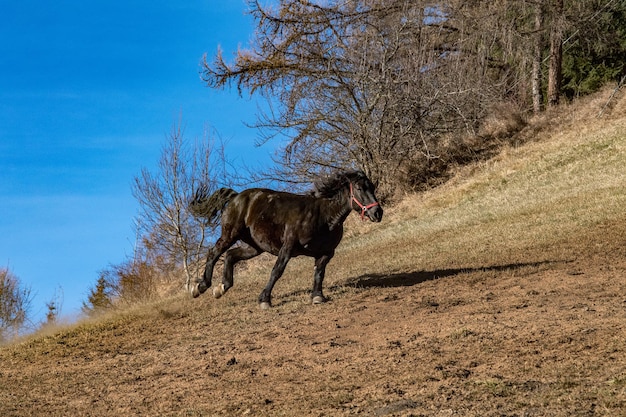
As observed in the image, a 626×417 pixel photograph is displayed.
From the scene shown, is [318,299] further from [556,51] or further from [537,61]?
[556,51]

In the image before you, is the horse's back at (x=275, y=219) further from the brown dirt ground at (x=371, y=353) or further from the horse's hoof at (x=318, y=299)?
the brown dirt ground at (x=371, y=353)

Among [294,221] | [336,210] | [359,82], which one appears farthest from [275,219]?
[359,82]

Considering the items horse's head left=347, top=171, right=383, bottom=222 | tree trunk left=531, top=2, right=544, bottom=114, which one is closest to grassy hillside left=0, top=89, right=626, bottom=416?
horse's head left=347, top=171, right=383, bottom=222

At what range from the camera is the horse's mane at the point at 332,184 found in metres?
12.5

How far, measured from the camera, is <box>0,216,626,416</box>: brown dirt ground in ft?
22.6

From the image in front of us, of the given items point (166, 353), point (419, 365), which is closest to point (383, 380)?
point (419, 365)

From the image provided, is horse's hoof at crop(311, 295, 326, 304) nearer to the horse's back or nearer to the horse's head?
the horse's back

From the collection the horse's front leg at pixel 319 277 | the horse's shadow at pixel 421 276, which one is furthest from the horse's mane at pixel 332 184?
the horse's shadow at pixel 421 276

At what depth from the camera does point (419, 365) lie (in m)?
8.05

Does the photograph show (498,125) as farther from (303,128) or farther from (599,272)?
(599,272)

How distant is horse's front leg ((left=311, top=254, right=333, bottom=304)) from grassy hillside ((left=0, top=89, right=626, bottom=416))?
24cm

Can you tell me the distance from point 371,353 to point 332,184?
4.47 meters

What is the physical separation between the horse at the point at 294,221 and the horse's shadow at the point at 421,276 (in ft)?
6.27

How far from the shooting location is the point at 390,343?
924 cm
